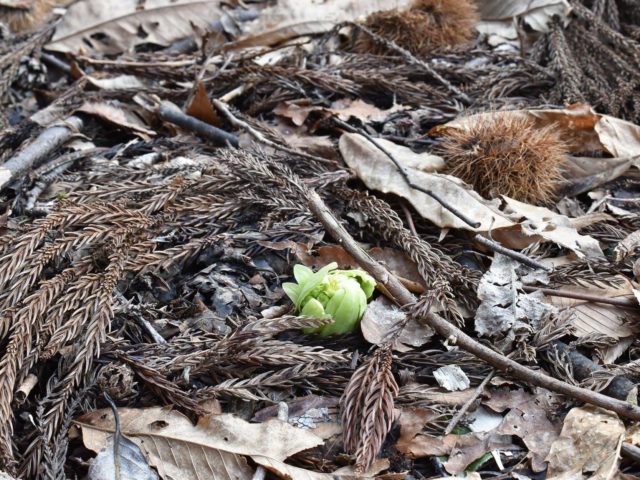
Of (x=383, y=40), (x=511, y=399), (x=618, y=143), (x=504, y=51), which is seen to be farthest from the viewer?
(x=504, y=51)

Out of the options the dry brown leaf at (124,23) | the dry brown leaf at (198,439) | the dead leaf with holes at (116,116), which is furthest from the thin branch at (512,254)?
the dry brown leaf at (124,23)

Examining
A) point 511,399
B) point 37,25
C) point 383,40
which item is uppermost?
point 37,25

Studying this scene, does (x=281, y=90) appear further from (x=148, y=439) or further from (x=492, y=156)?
(x=148, y=439)

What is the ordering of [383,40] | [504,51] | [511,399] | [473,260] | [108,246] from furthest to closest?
1. [504,51]
2. [383,40]
3. [473,260]
4. [108,246]
5. [511,399]

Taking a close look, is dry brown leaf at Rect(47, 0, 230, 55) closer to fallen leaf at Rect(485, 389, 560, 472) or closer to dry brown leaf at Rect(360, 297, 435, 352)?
dry brown leaf at Rect(360, 297, 435, 352)

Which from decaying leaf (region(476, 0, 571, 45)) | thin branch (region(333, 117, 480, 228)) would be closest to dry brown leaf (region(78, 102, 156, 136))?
thin branch (region(333, 117, 480, 228))

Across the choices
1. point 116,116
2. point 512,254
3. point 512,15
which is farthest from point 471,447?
point 512,15

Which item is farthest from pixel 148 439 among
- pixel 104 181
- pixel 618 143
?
pixel 618 143
